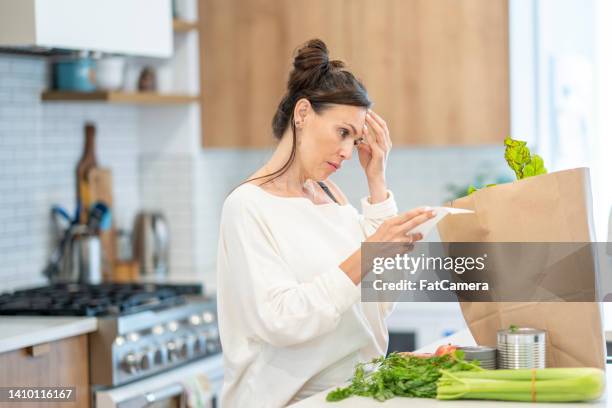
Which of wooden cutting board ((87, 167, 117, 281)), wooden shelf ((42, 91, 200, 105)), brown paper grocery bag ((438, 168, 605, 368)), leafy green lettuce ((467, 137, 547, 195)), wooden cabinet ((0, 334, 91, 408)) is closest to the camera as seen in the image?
brown paper grocery bag ((438, 168, 605, 368))

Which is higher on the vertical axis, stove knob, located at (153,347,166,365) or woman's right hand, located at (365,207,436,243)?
woman's right hand, located at (365,207,436,243)

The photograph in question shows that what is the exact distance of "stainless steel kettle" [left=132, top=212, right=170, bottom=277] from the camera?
4984 millimetres

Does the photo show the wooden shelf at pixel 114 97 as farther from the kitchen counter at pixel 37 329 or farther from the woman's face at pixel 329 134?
the woman's face at pixel 329 134

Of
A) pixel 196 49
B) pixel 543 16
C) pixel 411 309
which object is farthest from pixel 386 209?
pixel 196 49

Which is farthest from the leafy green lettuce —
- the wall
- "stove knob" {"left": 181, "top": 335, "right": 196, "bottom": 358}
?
the wall

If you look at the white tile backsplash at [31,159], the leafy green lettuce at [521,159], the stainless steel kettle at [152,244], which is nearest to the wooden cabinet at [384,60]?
the stainless steel kettle at [152,244]

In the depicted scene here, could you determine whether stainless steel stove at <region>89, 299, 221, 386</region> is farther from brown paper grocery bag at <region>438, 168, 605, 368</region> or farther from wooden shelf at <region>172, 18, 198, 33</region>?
brown paper grocery bag at <region>438, 168, 605, 368</region>

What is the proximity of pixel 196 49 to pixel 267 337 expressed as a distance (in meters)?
3.01

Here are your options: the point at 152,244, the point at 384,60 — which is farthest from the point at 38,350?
the point at 384,60

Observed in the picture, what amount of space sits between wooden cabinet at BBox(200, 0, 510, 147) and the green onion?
8.95 ft

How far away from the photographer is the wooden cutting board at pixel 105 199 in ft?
15.6

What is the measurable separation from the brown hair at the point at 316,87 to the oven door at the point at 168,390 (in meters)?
1.45

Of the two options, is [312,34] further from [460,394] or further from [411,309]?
[460,394]

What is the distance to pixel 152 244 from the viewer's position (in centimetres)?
499
